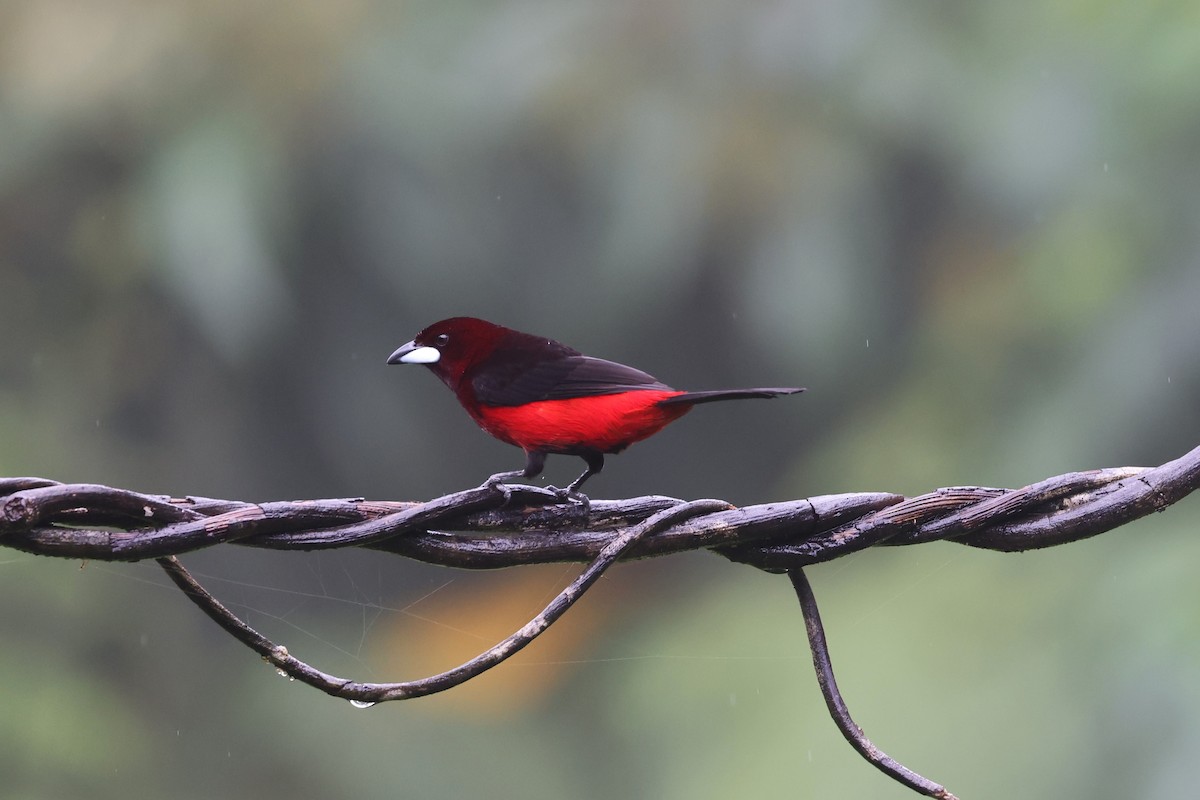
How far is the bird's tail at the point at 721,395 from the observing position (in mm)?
1790

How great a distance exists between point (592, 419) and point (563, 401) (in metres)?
0.05

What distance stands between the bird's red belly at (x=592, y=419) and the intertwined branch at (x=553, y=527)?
0.40 meters

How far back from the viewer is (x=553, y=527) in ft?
5.75

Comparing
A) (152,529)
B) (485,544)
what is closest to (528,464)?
(485,544)

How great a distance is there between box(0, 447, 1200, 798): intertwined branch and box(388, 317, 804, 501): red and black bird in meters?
0.40

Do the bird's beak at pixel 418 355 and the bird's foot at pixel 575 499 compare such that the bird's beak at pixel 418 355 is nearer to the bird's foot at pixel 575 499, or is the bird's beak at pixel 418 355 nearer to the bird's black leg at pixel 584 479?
the bird's black leg at pixel 584 479

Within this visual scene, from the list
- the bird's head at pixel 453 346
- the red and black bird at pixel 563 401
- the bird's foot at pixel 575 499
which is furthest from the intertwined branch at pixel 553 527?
the bird's head at pixel 453 346

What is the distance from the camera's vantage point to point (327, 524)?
1559 mm

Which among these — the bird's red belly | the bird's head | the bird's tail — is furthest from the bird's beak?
the bird's tail

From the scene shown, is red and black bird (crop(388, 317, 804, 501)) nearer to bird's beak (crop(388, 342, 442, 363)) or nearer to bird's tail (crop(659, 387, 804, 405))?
bird's tail (crop(659, 387, 804, 405))

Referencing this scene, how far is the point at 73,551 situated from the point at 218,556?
18.6 ft

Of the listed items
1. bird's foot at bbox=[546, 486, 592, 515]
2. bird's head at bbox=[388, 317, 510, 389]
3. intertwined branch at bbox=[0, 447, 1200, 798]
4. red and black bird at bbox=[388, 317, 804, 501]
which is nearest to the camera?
intertwined branch at bbox=[0, 447, 1200, 798]

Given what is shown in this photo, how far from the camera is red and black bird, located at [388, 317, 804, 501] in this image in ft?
7.11

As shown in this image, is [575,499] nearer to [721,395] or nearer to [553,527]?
[553,527]
